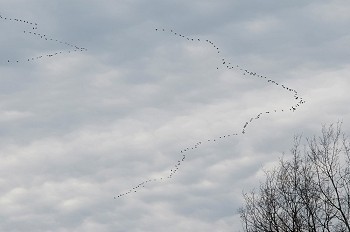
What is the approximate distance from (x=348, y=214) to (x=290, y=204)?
5.69 meters

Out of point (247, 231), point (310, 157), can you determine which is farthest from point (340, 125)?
point (247, 231)

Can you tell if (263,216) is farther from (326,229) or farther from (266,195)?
(326,229)

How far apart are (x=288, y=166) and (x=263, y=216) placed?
4.80 metres

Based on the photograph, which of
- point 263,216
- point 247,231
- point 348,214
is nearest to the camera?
point 348,214

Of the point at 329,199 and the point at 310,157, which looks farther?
the point at 310,157

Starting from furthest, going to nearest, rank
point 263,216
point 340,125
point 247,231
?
point 247,231 → point 263,216 → point 340,125

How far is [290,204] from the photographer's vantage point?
49094mm

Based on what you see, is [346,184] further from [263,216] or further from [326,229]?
[263,216]

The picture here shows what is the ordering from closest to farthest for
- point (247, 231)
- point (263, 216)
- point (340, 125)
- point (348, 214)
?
1. point (348, 214)
2. point (340, 125)
3. point (263, 216)
4. point (247, 231)

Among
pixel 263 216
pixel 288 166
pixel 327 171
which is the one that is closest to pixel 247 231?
pixel 263 216

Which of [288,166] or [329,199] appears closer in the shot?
[329,199]

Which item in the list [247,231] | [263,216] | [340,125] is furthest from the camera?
[247,231]

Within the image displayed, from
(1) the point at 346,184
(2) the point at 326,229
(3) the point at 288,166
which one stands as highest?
(3) the point at 288,166

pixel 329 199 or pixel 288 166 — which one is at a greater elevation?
pixel 288 166
